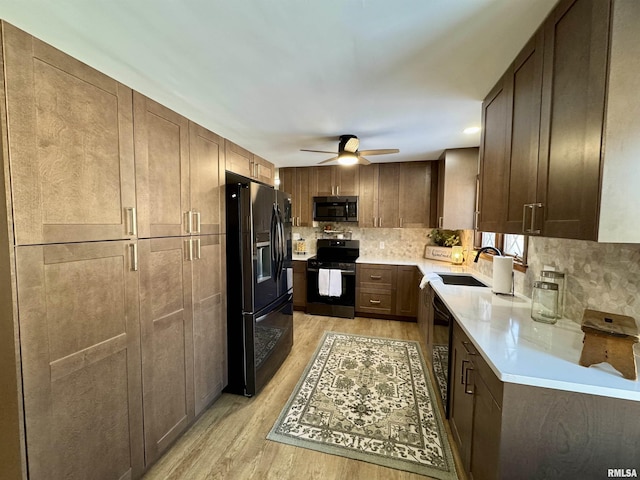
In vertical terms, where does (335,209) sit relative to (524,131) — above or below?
below

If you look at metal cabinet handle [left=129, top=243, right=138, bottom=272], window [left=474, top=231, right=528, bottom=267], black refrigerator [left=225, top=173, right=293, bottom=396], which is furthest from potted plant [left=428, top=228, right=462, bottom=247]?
metal cabinet handle [left=129, top=243, right=138, bottom=272]

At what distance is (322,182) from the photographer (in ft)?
13.9

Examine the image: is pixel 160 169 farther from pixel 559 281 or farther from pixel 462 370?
pixel 559 281

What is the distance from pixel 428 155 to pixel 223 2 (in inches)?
124

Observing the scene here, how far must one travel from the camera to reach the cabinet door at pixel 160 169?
1.46 m

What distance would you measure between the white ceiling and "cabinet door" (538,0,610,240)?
0.20 m

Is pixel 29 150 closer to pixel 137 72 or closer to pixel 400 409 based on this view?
pixel 137 72

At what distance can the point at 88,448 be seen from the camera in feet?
3.95

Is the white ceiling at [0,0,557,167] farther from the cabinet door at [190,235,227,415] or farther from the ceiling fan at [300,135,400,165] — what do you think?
the cabinet door at [190,235,227,415]

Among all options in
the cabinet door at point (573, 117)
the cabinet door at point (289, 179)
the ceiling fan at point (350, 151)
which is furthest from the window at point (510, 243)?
the cabinet door at point (289, 179)

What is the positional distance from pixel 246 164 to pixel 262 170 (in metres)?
0.33

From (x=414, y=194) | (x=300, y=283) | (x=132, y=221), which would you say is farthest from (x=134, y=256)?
(x=414, y=194)

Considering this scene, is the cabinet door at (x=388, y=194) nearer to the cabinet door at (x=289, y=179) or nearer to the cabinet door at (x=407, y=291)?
the cabinet door at (x=407, y=291)

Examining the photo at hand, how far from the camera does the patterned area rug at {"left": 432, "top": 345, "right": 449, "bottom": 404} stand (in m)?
1.96
